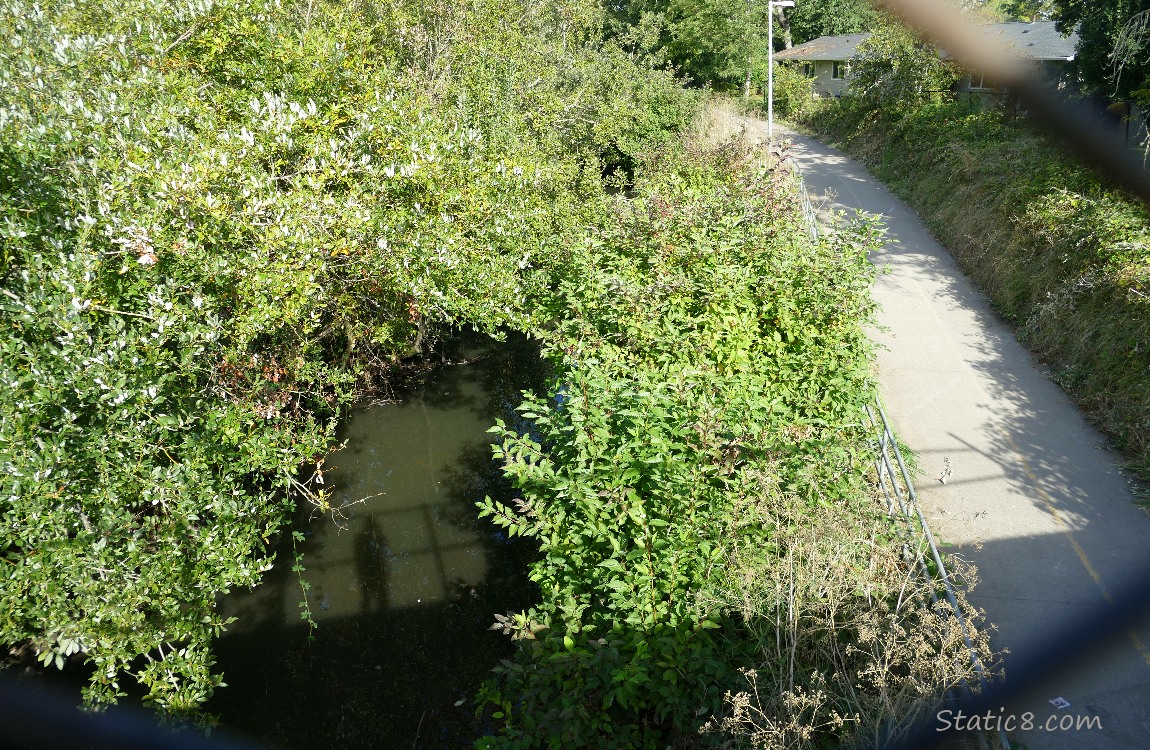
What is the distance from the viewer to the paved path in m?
6.57

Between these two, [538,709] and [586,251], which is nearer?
[538,709]

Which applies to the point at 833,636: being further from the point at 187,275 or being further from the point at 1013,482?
the point at 187,275

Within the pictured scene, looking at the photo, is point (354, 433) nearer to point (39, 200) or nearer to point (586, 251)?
point (586, 251)

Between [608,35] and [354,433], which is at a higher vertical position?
[608,35]

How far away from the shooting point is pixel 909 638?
5320mm

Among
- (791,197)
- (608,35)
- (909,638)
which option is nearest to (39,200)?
(909,638)

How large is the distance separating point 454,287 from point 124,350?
4346 millimetres

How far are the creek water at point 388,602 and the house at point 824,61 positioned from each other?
36.6 meters

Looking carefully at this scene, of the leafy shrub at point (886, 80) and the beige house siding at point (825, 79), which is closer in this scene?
the leafy shrub at point (886, 80)

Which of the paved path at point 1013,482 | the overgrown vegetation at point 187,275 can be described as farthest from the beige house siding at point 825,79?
the overgrown vegetation at point 187,275

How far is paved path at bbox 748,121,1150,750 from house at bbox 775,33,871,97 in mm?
30796

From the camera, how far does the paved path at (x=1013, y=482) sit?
21.5 ft

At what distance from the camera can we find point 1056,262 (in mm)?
13445

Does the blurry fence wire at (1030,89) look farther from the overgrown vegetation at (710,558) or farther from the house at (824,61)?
the house at (824,61)
